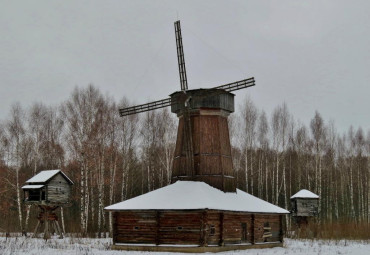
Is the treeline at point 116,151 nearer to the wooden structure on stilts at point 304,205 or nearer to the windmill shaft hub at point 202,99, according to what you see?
the wooden structure on stilts at point 304,205

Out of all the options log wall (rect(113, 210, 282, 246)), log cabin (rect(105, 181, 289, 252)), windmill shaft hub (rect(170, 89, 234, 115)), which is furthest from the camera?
windmill shaft hub (rect(170, 89, 234, 115))

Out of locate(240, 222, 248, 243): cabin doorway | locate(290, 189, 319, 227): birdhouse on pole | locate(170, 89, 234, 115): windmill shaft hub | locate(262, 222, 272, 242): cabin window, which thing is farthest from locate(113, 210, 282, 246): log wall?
locate(290, 189, 319, 227): birdhouse on pole

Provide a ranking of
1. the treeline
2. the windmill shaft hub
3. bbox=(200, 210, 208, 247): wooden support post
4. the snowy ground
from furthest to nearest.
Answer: the treeline
the windmill shaft hub
bbox=(200, 210, 208, 247): wooden support post
the snowy ground

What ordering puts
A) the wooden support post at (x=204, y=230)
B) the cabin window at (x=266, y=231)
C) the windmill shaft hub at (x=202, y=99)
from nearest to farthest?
the wooden support post at (x=204, y=230) < the windmill shaft hub at (x=202, y=99) < the cabin window at (x=266, y=231)

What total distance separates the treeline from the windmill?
948 centimetres

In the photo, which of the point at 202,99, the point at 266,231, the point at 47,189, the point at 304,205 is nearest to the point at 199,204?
the point at 202,99

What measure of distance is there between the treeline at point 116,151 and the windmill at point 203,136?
9.48 meters

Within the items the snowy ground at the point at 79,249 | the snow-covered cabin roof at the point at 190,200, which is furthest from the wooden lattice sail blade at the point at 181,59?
the snowy ground at the point at 79,249

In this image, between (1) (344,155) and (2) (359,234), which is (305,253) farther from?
(1) (344,155)

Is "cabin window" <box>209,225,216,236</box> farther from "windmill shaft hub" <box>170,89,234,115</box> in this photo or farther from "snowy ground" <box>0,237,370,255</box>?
"windmill shaft hub" <box>170,89,234,115</box>

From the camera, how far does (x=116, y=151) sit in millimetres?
40719

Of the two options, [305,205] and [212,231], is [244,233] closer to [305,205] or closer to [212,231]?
[212,231]

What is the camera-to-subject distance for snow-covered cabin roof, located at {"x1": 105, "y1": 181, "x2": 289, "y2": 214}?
26.1 m

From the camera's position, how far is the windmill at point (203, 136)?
30.1 m
